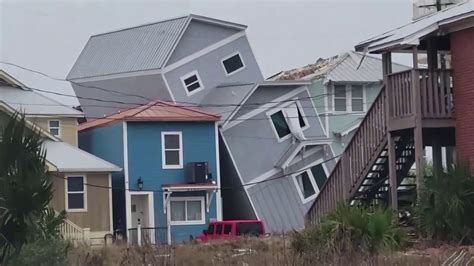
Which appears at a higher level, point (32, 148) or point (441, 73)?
point (441, 73)

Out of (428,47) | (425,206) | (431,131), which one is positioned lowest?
(425,206)

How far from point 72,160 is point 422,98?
20685 mm

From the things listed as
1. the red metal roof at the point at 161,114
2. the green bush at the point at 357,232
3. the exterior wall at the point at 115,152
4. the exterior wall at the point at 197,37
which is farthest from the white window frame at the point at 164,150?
the green bush at the point at 357,232

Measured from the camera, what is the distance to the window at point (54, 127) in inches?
1753

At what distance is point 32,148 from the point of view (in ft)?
56.8

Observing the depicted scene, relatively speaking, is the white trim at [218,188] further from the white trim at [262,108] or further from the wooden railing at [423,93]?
the wooden railing at [423,93]

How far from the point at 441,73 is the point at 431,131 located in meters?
2.33

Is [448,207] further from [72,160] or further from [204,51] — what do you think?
[204,51]

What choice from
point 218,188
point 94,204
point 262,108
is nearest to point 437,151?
point 218,188

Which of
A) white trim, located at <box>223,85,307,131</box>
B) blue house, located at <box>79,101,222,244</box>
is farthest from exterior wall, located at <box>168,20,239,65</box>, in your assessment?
white trim, located at <box>223,85,307,131</box>

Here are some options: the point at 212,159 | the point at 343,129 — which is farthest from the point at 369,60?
the point at 212,159

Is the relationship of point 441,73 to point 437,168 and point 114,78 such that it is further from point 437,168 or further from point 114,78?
point 114,78

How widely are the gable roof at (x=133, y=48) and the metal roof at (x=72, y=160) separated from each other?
5.35 meters

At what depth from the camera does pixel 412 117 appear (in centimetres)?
2480
